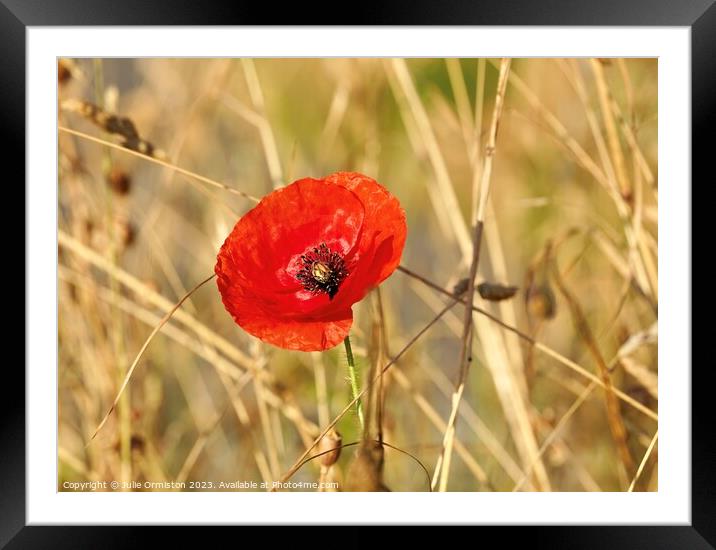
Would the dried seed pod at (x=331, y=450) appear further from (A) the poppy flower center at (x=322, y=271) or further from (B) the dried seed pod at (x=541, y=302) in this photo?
(B) the dried seed pod at (x=541, y=302)

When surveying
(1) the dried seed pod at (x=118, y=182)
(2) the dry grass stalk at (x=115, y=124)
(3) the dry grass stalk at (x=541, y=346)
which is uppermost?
(2) the dry grass stalk at (x=115, y=124)

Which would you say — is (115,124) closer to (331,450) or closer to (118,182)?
(118,182)

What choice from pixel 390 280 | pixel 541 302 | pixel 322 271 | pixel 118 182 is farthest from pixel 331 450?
pixel 390 280

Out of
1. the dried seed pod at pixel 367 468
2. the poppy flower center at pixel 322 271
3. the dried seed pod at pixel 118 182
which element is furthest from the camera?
the dried seed pod at pixel 118 182

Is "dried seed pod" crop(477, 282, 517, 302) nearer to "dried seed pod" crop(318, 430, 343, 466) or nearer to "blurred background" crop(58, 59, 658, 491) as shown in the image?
"blurred background" crop(58, 59, 658, 491)

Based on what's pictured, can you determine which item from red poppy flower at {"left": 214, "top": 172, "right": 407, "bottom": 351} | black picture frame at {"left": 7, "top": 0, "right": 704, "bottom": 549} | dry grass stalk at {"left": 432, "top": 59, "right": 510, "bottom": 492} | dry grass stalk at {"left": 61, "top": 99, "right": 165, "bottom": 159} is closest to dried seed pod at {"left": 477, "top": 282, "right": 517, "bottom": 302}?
dry grass stalk at {"left": 432, "top": 59, "right": 510, "bottom": 492}

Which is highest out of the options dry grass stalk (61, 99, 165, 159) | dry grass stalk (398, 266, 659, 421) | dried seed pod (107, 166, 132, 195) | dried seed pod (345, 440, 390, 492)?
dry grass stalk (61, 99, 165, 159)

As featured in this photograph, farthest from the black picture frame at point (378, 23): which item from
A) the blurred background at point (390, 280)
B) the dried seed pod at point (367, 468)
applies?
the dried seed pod at point (367, 468)
